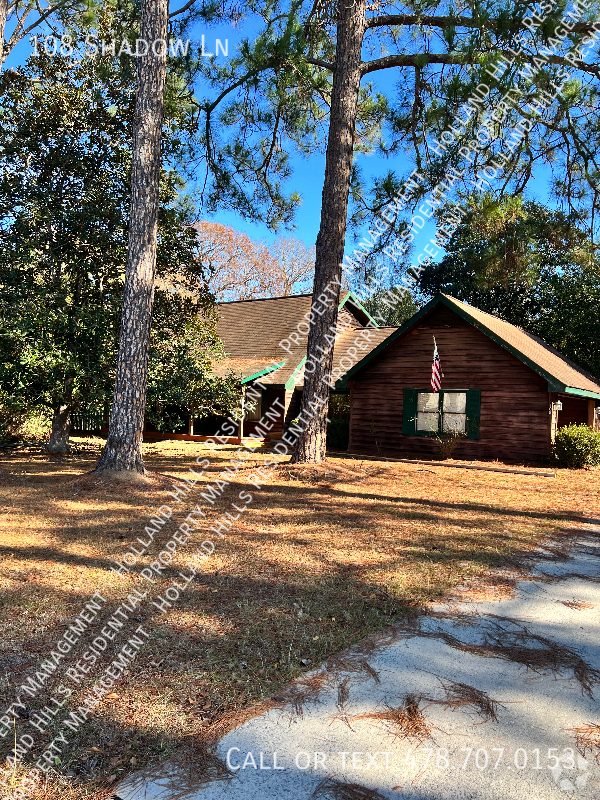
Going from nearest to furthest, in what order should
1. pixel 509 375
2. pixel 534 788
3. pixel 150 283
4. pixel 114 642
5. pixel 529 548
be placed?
pixel 534 788 < pixel 114 642 < pixel 529 548 < pixel 150 283 < pixel 509 375

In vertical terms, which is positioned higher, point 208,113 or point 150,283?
point 208,113

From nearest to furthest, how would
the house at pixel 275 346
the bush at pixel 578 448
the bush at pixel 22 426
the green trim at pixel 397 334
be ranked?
the bush at pixel 578 448 → the bush at pixel 22 426 → the green trim at pixel 397 334 → the house at pixel 275 346

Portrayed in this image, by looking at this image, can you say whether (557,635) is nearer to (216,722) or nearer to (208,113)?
(216,722)

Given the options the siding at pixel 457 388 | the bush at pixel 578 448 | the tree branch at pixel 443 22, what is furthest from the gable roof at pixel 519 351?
the tree branch at pixel 443 22

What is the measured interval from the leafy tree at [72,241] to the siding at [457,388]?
301 inches

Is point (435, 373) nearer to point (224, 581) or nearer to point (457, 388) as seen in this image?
point (457, 388)

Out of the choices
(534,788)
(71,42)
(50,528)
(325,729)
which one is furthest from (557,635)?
(71,42)

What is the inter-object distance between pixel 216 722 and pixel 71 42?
1654cm

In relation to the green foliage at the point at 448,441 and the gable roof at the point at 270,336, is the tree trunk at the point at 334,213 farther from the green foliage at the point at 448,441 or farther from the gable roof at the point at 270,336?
the gable roof at the point at 270,336

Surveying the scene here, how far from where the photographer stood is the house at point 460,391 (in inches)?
693

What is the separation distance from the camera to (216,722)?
2.96m

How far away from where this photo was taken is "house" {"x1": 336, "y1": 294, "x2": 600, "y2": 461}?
57.7 ft

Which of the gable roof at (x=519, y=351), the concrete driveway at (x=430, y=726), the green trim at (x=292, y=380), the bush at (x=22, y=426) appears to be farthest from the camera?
the green trim at (x=292, y=380)

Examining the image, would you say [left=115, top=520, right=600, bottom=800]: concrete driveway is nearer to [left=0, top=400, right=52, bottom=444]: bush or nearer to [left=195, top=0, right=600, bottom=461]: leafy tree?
[left=195, top=0, right=600, bottom=461]: leafy tree
